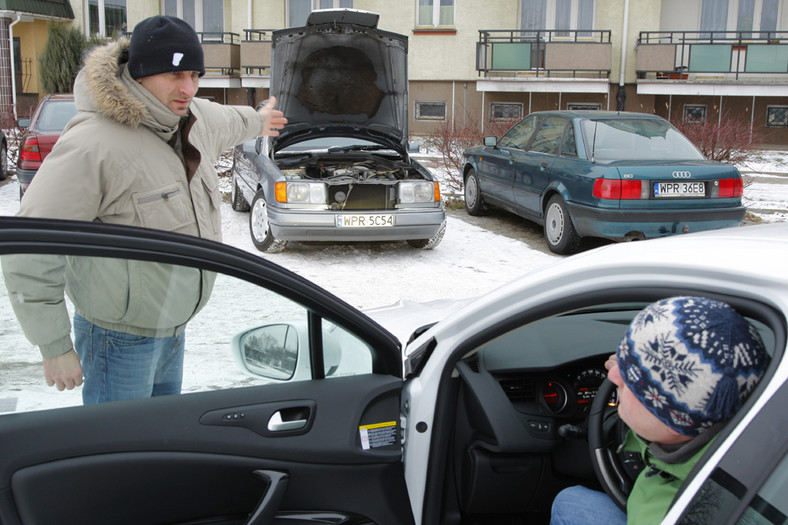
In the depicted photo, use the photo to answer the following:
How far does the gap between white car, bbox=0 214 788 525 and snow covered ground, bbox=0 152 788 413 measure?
0.02 metres

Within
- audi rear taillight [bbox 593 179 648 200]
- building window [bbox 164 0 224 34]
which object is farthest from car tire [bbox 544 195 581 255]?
building window [bbox 164 0 224 34]

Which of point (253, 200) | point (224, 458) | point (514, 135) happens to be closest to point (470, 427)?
point (224, 458)

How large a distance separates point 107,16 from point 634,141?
68.7 ft

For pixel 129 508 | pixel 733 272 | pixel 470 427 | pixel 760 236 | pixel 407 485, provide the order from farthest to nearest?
pixel 470 427 < pixel 407 485 < pixel 129 508 < pixel 760 236 < pixel 733 272

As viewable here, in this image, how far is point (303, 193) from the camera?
23.2 ft

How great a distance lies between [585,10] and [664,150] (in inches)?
595

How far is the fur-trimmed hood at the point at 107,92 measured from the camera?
88.9 inches

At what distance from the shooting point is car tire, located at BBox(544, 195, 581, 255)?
25.1 feet

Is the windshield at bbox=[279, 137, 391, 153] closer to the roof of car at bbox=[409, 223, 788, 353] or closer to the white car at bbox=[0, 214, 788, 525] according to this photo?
the white car at bbox=[0, 214, 788, 525]

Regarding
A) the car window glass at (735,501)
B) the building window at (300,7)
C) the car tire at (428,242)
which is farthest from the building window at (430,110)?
the car window glass at (735,501)

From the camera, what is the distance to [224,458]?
6.02 feet

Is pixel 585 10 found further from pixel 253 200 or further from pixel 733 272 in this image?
pixel 733 272

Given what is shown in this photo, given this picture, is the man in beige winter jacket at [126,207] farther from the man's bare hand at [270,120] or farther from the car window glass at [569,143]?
the car window glass at [569,143]

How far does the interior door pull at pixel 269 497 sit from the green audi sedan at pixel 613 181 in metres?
5.72
